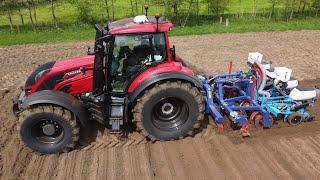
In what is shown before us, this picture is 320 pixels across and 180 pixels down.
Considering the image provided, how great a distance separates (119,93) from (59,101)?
107 centimetres

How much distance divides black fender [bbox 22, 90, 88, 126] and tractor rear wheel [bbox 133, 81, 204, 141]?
0.90 metres

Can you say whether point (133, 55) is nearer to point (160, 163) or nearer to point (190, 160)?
point (160, 163)

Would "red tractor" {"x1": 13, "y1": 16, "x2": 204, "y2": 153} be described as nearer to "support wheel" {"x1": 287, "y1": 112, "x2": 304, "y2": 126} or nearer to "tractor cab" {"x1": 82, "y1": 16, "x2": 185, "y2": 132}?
"tractor cab" {"x1": 82, "y1": 16, "x2": 185, "y2": 132}

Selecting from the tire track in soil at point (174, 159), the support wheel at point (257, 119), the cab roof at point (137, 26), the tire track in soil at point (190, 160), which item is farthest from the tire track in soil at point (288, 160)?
the cab roof at point (137, 26)

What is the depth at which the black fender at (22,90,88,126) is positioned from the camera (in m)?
5.84

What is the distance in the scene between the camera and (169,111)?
6.61 metres

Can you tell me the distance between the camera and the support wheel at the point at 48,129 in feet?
19.2

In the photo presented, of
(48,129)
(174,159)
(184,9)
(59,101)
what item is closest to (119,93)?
(59,101)

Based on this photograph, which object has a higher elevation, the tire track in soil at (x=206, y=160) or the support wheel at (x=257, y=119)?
the support wheel at (x=257, y=119)

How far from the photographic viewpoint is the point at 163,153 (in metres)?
6.20

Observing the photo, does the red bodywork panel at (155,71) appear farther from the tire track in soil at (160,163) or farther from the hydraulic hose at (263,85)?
the hydraulic hose at (263,85)

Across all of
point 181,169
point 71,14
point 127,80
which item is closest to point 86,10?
point 71,14

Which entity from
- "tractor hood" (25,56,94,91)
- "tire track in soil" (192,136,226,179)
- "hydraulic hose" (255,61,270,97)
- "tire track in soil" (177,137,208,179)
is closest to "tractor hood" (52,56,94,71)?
"tractor hood" (25,56,94,91)

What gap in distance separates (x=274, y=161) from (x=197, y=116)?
1.48 meters
